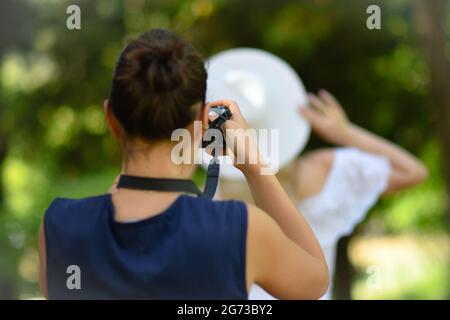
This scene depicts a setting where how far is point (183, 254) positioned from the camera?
128 centimetres

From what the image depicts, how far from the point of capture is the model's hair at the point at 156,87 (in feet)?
4.36

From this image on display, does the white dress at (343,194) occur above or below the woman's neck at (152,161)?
below

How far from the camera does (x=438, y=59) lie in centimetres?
520

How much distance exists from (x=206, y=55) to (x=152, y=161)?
13.5 ft

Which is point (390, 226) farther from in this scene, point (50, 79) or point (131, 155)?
point (131, 155)

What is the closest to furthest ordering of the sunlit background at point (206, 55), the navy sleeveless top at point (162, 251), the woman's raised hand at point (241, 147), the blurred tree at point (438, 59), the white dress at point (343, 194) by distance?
the navy sleeveless top at point (162, 251) < the woman's raised hand at point (241, 147) < the white dress at point (343, 194) < the blurred tree at point (438, 59) < the sunlit background at point (206, 55)

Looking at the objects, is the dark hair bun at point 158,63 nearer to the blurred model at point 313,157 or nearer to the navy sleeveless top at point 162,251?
the navy sleeveless top at point 162,251

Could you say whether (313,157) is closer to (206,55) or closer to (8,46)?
(206,55)

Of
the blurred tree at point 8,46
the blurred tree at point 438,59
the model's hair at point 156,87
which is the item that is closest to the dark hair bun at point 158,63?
the model's hair at point 156,87

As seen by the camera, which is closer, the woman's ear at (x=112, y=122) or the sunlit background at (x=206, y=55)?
the woman's ear at (x=112, y=122)

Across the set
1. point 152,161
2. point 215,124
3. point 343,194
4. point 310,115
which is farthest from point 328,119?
point 152,161

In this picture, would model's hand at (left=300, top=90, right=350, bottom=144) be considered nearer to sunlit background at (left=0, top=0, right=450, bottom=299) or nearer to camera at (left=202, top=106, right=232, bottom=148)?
camera at (left=202, top=106, right=232, bottom=148)

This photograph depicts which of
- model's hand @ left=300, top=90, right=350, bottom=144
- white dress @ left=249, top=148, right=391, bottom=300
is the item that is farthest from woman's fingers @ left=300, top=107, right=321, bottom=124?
white dress @ left=249, top=148, right=391, bottom=300

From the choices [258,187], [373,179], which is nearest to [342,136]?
[373,179]
